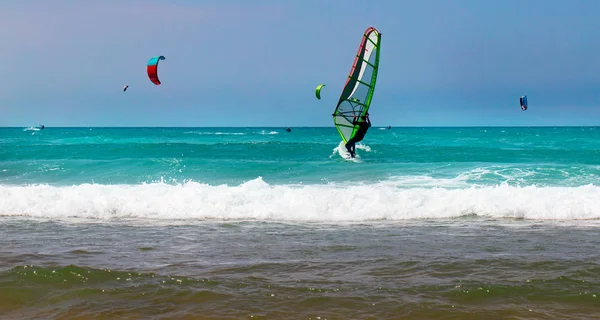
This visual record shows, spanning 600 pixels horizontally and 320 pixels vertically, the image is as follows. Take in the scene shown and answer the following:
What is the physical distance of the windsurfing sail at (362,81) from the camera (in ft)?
64.6

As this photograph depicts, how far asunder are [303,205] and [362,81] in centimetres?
935

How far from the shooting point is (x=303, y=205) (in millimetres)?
11836

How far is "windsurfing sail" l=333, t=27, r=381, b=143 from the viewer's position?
1970cm

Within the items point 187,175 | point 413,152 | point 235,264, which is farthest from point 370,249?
point 413,152

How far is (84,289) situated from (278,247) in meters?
2.83

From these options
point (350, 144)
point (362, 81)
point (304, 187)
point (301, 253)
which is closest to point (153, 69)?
point (304, 187)

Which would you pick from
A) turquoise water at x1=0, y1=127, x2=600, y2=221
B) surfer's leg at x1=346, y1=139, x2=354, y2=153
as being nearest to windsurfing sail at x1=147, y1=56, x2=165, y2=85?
turquoise water at x1=0, y1=127, x2=600, y2=221

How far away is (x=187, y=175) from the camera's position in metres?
20.3

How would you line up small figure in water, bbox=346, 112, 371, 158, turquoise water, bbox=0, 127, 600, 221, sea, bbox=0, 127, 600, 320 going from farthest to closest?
small figure in water, bbox=346, 112, 371, 158, turquoise water, bbox=0, 127, 600, 221, sea, bbox=0, 127, 600, 320

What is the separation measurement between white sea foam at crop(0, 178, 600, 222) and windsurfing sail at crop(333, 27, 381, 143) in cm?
785

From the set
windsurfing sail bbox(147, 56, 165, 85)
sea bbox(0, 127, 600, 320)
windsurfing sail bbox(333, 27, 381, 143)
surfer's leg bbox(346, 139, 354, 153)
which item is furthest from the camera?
surfer's leg bbox(346, 139, 354, 153)

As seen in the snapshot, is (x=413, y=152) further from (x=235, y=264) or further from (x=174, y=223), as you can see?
(x=235, y=264)

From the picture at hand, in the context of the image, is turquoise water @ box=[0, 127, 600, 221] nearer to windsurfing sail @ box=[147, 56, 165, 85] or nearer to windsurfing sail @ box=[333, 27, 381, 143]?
windsurfing sail @ box=[333, 27, 381, 143]

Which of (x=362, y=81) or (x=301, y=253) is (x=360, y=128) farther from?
(x=301, y=253)
